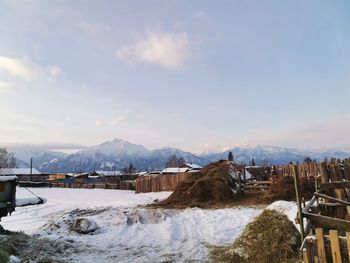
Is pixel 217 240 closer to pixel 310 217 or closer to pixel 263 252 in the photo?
pixel 263 252

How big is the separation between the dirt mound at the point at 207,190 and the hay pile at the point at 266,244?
1036 centimetres

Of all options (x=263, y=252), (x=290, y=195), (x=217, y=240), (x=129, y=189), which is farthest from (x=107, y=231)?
(x=129, y=189)

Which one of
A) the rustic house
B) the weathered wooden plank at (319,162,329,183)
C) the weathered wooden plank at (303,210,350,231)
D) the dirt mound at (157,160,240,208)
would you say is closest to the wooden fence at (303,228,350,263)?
the weathered wooden plank at (303,210,350,231)

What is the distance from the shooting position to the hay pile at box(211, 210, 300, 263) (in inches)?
342

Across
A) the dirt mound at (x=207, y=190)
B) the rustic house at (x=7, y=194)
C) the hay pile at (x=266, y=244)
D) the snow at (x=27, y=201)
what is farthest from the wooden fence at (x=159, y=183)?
the hay pile at (x=266, y=244)

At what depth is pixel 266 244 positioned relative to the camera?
9156 millimetres

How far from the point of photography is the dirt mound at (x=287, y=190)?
2062cm

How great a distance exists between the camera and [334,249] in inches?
178

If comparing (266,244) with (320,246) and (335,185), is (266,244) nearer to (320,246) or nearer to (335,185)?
(335,185)

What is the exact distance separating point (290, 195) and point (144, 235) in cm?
1123

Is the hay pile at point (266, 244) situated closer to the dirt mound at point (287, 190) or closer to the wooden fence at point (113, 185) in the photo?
the dirt mound at point (287, 190)

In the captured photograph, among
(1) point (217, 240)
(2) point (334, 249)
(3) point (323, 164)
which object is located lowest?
(1) point (217, 240)

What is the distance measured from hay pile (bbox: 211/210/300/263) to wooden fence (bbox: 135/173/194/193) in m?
23.4

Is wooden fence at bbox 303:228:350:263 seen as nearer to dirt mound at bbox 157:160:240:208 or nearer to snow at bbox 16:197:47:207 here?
snow at bbox 16:197:47:207
